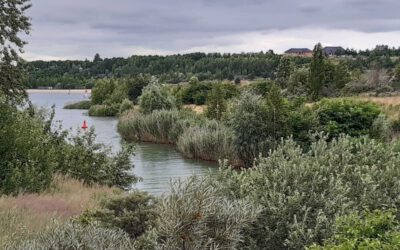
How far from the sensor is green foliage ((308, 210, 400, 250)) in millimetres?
5230

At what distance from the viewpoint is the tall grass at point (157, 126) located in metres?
42.7

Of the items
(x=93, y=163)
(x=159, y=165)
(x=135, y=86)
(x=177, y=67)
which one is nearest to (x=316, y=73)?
(x=159, y=165)

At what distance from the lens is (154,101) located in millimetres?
50062

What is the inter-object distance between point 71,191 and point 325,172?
269 inches

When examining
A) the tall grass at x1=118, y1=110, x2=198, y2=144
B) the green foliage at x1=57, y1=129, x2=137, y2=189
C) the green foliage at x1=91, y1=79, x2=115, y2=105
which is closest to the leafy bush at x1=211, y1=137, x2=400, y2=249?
the green foliage at x1=57, y1=129, x2=137, y2=189

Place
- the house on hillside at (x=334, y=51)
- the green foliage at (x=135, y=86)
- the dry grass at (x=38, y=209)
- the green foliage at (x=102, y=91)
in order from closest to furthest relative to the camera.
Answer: the dry grass at (x=38, y=209) < the green foliage at (x=135, y=86) < the green foliage at (x=102, y=91) < the house on hillside at (x=334, y=51)

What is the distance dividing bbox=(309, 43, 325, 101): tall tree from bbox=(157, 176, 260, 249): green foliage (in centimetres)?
4967

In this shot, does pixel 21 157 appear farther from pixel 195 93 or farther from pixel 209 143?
pixel 195 93

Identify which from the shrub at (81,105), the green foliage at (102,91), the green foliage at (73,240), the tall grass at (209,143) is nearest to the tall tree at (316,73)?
the tall grass at (209,143)

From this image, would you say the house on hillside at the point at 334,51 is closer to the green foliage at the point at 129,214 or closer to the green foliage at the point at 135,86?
the green foliage at the point at 135,86

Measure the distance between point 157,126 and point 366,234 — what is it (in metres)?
39.3

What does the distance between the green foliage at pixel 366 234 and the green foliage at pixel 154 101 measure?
142 feet

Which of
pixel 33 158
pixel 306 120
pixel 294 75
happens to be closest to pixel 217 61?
pixel 294 75

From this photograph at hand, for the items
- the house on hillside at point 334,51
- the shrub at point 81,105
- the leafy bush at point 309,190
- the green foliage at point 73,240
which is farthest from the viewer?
the house on hillside at point 334,51
